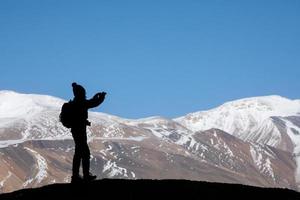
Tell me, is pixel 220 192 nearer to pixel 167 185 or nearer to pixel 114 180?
pixel 167 185

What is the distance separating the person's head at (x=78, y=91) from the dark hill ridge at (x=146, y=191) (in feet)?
10.7

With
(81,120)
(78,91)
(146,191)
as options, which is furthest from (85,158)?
(146,191)

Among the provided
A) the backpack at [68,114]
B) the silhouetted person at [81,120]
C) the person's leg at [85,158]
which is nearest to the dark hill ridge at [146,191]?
the person's leg at [85,158]

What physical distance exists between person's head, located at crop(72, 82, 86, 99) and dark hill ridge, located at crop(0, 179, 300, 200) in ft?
10.7

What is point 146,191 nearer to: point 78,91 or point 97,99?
point 97,99

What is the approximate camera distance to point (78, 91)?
80.8 feet

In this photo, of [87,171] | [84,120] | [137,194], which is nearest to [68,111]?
[84,120]

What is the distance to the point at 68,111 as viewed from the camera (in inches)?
965

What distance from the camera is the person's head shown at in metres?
24.6

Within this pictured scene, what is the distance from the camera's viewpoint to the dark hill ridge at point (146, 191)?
24.1 m

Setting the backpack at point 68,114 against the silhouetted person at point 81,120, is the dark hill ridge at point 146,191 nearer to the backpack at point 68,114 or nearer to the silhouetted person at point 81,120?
the silhouetted person at point 81,120

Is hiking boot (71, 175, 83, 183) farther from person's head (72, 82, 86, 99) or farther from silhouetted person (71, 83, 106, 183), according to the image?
person's head (72, 82, 86, 99)

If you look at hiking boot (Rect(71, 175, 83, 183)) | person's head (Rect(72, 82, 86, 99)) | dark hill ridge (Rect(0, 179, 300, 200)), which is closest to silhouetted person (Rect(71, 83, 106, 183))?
person's head (Rect(72, 82, 86, 99))

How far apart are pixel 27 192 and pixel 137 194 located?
4.69 meters
